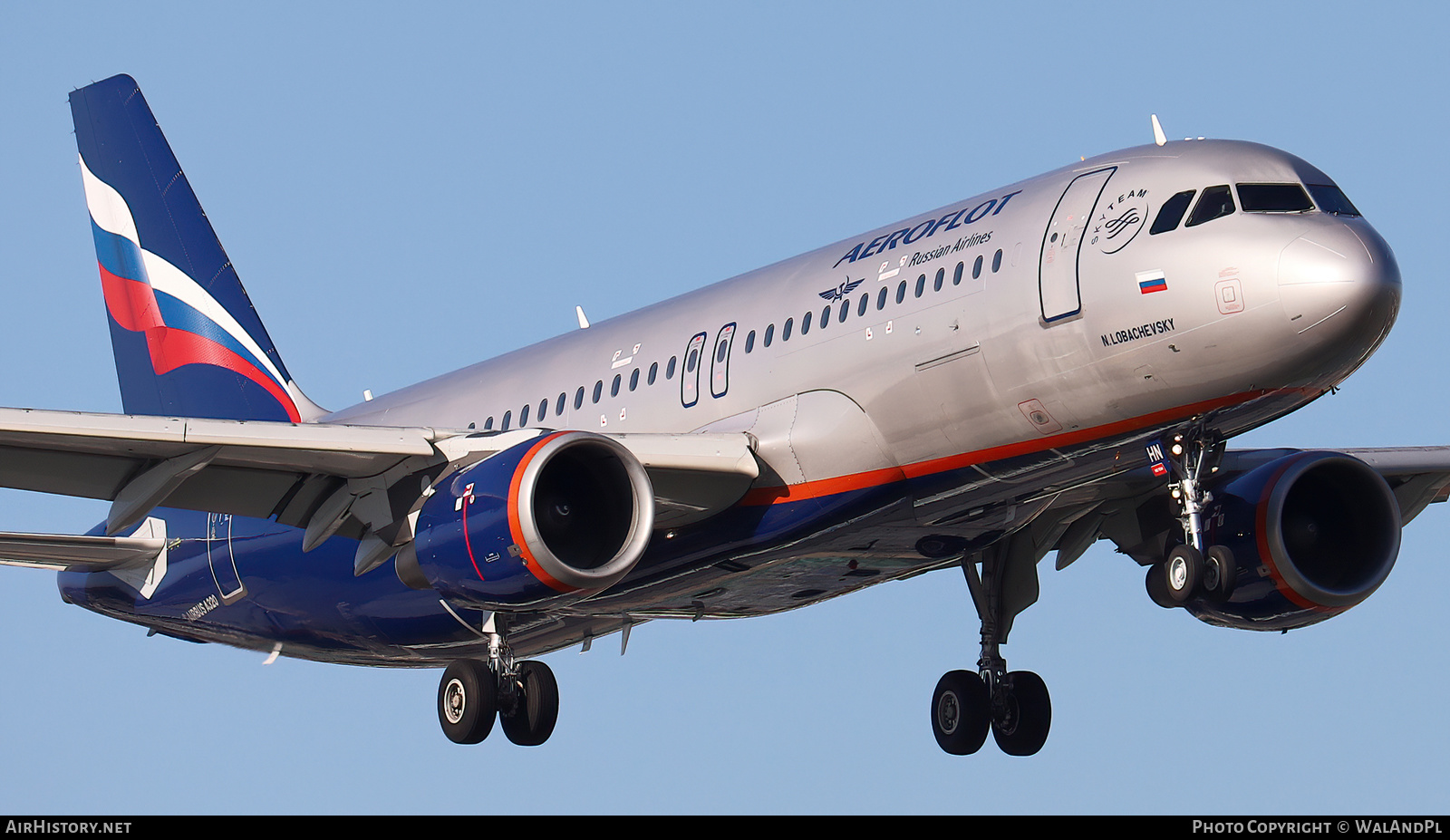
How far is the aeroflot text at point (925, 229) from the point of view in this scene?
22.5 metres

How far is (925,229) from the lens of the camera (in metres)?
23.1

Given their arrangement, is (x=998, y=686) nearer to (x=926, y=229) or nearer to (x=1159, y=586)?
(x=1159, y=586)

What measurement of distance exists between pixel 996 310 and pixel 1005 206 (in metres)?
1.56

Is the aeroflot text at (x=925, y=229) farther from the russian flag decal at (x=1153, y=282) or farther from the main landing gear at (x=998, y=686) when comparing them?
the main landing gear at (x=998, y=686)

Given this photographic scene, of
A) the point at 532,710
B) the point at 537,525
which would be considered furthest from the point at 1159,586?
the point at 532,710

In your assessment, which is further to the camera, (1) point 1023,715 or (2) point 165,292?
(2) point 165,292

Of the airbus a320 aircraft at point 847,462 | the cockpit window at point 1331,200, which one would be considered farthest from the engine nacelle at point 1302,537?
the cockpit window at point 1331,200

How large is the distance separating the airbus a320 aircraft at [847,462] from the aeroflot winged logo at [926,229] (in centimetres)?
7

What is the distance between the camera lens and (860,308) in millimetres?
22859

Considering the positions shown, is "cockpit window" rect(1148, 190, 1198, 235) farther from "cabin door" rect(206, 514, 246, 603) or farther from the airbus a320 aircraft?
"cabin door" rect(206, 514, 246, 603)

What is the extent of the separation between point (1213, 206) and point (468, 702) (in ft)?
38.9
